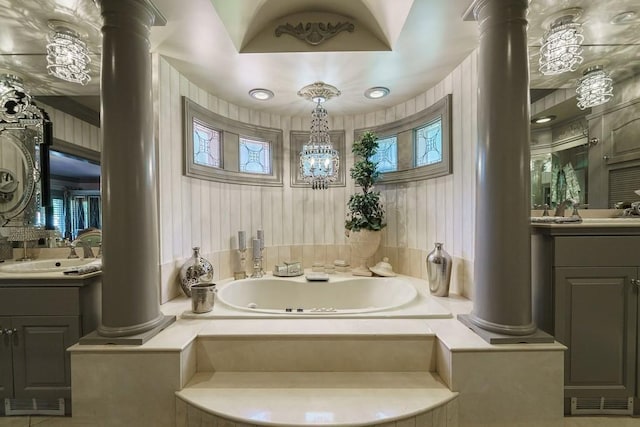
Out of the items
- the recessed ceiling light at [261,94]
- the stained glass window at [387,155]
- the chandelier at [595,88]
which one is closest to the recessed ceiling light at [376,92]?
the stained glass window at [387,155]

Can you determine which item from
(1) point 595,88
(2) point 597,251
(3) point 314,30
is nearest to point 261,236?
(3) point 314,30

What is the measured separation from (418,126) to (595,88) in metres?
1.19

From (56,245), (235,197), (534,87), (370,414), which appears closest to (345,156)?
(235,197)

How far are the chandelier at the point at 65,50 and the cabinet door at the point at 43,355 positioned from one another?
148 centimetres

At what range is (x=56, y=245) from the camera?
203 cm

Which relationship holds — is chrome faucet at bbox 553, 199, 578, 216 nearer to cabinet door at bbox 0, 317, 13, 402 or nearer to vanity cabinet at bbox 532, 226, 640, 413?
vanity cabinet at bbox 532, 226, 640, 413

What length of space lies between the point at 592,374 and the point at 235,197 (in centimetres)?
281

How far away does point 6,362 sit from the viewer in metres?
1.55

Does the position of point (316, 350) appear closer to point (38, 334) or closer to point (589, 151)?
point (38, 334)

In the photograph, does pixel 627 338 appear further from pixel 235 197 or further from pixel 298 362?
pixel 235 197

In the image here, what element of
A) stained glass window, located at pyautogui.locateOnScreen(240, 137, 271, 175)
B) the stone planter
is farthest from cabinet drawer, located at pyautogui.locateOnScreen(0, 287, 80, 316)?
the stone planter

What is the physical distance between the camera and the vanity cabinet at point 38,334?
1537mm

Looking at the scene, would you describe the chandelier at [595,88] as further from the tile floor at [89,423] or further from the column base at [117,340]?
the column base at [117,340]

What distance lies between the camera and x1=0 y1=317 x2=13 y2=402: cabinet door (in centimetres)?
154
